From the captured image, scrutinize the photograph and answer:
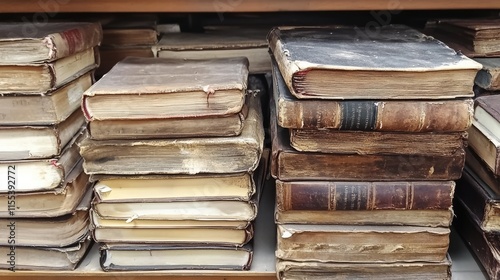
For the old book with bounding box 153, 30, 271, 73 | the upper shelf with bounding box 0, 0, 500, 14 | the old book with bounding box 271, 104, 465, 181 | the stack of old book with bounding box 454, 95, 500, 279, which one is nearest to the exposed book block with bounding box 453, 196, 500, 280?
the stack of old book with bounding box 454, 95, 500, 279

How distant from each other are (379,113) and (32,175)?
1.55ft

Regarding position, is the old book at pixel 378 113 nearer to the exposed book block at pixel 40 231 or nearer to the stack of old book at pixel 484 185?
the stack of old book at pixel 484 185

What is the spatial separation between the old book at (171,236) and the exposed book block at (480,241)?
32cm

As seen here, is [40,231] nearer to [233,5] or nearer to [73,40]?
[73,40]

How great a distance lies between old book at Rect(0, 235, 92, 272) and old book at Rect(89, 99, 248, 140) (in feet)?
0.62

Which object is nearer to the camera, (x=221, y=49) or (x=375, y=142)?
(x=375, y=142)

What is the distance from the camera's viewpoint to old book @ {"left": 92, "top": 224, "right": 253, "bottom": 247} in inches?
26.8

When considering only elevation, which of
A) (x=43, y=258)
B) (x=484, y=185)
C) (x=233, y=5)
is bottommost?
(x=43, y=258)

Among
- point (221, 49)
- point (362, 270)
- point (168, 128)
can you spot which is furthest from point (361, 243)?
point (221, 49)

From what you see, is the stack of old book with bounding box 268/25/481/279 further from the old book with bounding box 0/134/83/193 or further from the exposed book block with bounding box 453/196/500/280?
the old book with bounding box 0/134/83/193

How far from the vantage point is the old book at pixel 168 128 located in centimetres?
62

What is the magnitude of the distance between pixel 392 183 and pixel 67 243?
18.2 inches

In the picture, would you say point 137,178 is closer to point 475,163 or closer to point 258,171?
point 258,171

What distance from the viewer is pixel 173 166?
2.10ft
